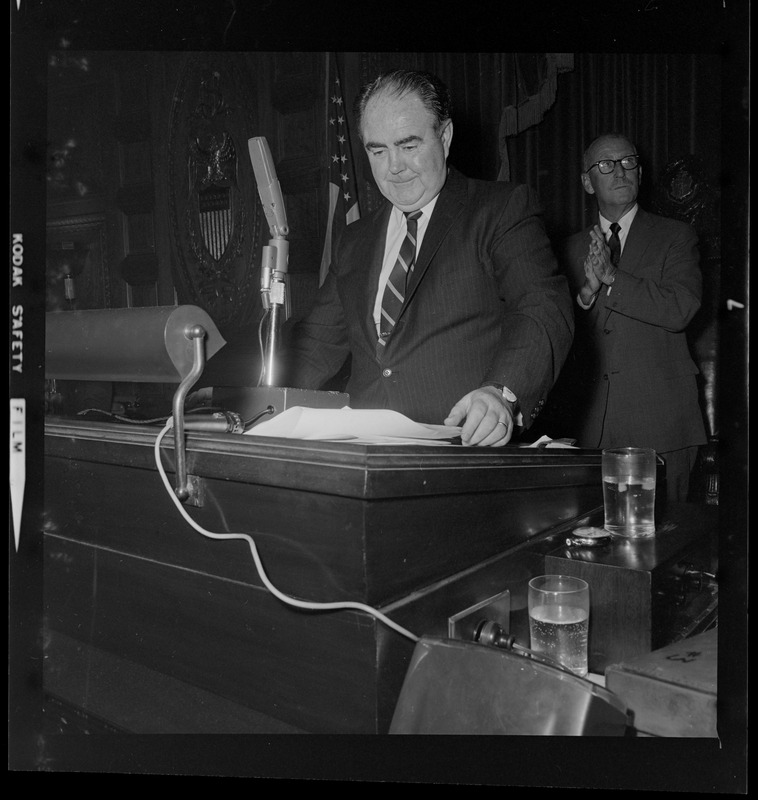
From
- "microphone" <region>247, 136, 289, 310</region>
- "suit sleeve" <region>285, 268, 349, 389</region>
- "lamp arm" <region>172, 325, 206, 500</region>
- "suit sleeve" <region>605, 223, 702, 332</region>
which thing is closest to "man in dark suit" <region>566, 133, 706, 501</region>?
"suit sleeve" <region>605, 223, 702, 332</region>

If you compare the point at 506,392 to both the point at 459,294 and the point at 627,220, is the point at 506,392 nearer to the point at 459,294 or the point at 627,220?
the point at 459,294

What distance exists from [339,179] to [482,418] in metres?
1.28

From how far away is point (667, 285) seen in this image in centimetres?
157

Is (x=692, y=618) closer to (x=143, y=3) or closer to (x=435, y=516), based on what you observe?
(x=435, y=516)

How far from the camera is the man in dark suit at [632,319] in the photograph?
1.49 m

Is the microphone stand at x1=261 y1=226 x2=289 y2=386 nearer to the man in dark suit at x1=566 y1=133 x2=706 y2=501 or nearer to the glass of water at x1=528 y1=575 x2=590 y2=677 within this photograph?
the glass of water at x1=528 y1=575 x2=590 y2=677

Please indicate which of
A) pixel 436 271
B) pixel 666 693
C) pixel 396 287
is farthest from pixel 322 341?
pixel 666 693

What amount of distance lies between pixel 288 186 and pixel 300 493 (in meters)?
1.60

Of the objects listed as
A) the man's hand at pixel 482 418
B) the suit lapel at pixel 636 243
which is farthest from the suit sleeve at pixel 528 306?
the suit lapel at pixel 636 243

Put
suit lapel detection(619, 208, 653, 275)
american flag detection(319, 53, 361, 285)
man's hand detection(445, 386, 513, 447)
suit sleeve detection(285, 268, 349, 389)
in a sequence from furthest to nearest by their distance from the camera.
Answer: american flag detection(319, 53, 361, 285) < suit sleeve detection(285, 268, 349, 389) < suit lapel detection(619, 208, 653, 275) < man's hand detection(445, 386, 513, 447)

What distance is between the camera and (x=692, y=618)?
3.02 feet

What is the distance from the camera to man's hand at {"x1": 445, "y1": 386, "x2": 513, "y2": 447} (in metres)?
0.97

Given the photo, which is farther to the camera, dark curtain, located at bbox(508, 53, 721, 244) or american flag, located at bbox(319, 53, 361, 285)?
american flag, located at bbox(319, 53, 361, 285)

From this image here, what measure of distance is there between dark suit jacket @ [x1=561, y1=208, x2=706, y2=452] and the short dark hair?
0.59 m
